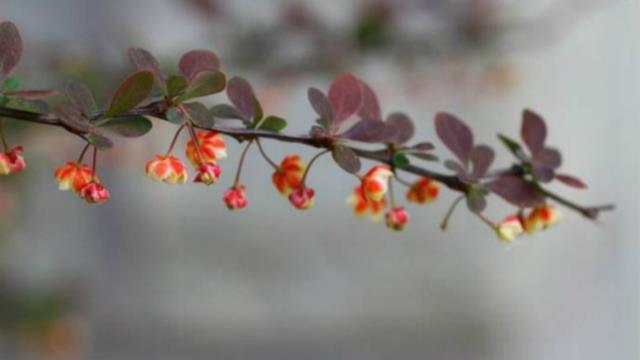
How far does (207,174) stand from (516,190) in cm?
16

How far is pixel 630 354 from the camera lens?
53.7 inches

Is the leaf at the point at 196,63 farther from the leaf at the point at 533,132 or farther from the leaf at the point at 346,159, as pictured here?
the leaf at the point at 533,132

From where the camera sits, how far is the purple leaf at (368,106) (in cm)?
40

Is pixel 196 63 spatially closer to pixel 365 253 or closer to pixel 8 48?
pixel 8 48

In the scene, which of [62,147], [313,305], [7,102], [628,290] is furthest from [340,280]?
[7,102]

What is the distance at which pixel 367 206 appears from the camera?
0.42m

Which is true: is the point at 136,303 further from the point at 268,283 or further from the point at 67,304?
Answer: the point at 67,304

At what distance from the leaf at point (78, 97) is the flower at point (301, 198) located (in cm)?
9

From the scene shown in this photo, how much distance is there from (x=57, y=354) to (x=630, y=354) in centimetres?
89

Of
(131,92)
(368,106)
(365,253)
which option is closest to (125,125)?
(131,92)

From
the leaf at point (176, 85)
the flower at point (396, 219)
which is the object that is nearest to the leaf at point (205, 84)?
the leaf at point (176, 85)

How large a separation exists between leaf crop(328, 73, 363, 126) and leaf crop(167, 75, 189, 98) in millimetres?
74

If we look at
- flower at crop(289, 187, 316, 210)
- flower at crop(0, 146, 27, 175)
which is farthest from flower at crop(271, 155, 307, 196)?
flower at crop(0, 146, 27, 175)

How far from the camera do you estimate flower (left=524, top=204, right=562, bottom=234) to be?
417mm
